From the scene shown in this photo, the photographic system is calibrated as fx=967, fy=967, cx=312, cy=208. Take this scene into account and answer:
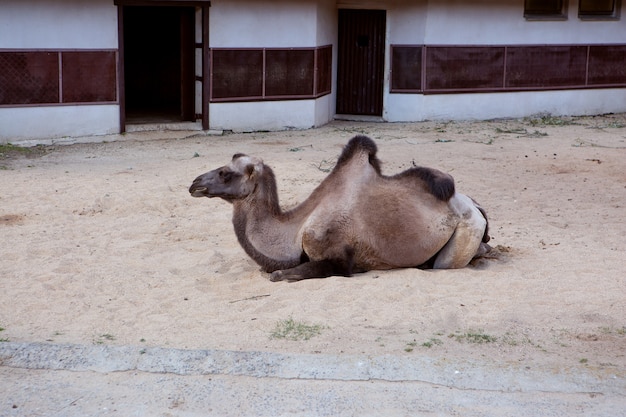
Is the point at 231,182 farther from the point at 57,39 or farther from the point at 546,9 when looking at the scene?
the point at 546,9

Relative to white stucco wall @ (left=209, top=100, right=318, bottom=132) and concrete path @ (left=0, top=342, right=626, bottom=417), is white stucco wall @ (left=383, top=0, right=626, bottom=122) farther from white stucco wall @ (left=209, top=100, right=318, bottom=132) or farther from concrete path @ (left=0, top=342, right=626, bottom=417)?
concrete path @ (left=0, top=342, right=626, bottom=417)

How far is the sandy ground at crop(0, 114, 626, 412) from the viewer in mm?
7242

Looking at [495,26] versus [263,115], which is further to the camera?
[495,26]

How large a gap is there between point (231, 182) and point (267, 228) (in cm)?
55

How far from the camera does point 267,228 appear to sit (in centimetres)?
898

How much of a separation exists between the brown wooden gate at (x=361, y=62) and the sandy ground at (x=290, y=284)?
228 inches

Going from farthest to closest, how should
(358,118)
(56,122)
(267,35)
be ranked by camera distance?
(358,118)
(267,35)
(56,122)

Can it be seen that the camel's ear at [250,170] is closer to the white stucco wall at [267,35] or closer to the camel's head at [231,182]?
the camel's head at [231,182]

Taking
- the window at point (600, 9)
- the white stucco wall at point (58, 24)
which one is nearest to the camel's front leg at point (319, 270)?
the white stucco wall at point (58, 24)

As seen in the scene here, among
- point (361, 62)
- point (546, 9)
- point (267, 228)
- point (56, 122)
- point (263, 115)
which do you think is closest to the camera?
point (267, 228)

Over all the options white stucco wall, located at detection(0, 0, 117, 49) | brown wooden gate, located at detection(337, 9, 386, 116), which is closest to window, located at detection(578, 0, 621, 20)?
brown wooden gate, located at detection(337, 9, 386, 116)

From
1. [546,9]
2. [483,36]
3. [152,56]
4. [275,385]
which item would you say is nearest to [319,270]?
[275,385]

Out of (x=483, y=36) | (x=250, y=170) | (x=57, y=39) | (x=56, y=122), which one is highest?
(x=483, y=36)

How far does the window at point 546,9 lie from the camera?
72.4 ft
